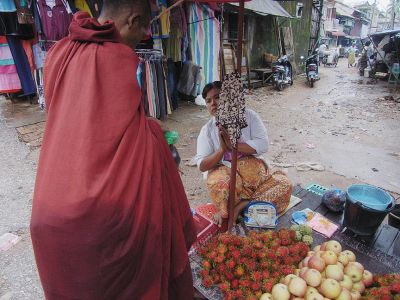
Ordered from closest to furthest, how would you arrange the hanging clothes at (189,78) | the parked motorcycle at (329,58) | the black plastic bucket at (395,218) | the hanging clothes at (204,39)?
the black plastic bucket at (395,218)
the hanging clothes at (204,39)
the hanging clothes at (189,78)
the parked motorcycle at (329,58)

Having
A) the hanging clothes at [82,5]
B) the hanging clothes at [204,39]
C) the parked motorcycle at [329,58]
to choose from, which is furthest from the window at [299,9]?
the hanging clothes at [82,5]

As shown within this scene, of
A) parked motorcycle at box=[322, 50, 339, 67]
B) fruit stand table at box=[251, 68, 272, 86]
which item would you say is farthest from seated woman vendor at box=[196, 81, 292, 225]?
parked motorcycle at box=[322, 50, 339, 67]

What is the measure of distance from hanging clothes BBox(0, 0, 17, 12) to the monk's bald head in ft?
15.8

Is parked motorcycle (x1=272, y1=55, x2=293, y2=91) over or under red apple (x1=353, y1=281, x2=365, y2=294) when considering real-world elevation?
over

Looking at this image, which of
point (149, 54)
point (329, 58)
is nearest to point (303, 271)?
point (149, 54)

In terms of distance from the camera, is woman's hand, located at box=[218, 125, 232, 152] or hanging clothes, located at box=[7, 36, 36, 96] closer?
woman's hand, located at box=[218, 125, 232, 152]

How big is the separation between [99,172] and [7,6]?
529 centimetres

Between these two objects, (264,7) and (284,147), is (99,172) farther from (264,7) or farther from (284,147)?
(264,7)

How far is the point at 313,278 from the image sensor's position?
1.62 metres

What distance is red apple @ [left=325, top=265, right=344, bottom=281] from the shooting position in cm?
165

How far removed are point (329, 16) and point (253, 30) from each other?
79.5 ft

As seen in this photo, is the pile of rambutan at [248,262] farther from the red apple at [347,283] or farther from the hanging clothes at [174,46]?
the hanging clothes at [174,46]

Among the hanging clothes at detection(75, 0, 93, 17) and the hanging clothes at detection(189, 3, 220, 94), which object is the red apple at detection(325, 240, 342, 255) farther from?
the hanging clothes at detection(189, 3, 220, 94)

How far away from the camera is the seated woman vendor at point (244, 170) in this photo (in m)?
2.52
